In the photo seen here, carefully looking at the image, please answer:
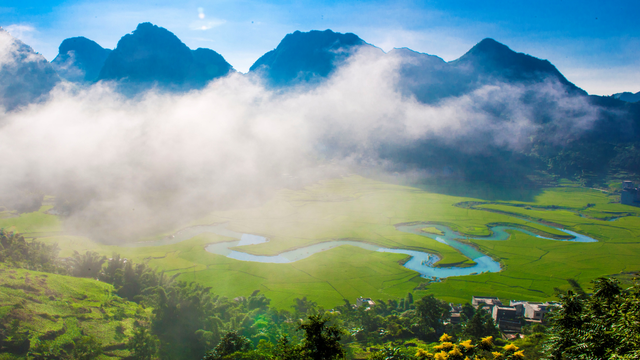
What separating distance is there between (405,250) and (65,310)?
41.6m

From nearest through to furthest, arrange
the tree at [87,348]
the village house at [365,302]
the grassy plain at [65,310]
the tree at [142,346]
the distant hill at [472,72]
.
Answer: the tree at [87,348], the grassy plain at [65,310], the tree at [142,346], the village house at [365,302], the distant hill at [472,72]

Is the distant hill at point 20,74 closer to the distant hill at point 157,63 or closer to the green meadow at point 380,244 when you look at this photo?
the green meadow at point 380,244

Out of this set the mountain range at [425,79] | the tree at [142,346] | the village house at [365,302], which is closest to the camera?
the tree at [142,346]

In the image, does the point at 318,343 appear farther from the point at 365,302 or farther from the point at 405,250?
the point at 405,250

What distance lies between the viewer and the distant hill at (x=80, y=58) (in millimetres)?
146875

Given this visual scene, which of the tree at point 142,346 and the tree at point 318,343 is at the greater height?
the tree at point 318,343

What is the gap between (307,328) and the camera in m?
13.1

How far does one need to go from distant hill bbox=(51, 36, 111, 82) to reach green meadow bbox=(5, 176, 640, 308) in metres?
126

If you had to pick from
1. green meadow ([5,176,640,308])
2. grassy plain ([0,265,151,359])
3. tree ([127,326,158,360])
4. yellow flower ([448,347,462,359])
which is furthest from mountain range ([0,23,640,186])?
yellow flower ([448,347,462,359])

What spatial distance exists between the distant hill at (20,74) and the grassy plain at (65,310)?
5815cm

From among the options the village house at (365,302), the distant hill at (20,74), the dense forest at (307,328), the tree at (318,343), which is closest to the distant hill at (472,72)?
the distant hill at (20,74)

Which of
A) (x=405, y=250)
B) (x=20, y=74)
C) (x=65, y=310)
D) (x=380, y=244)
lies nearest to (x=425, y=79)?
(x=380, y=244)

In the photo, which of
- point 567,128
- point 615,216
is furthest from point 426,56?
point 615,216

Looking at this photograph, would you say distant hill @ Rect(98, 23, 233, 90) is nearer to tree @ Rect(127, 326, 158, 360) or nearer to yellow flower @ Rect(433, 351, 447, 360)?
tree @ Rect(127, 326, 158, 360)
